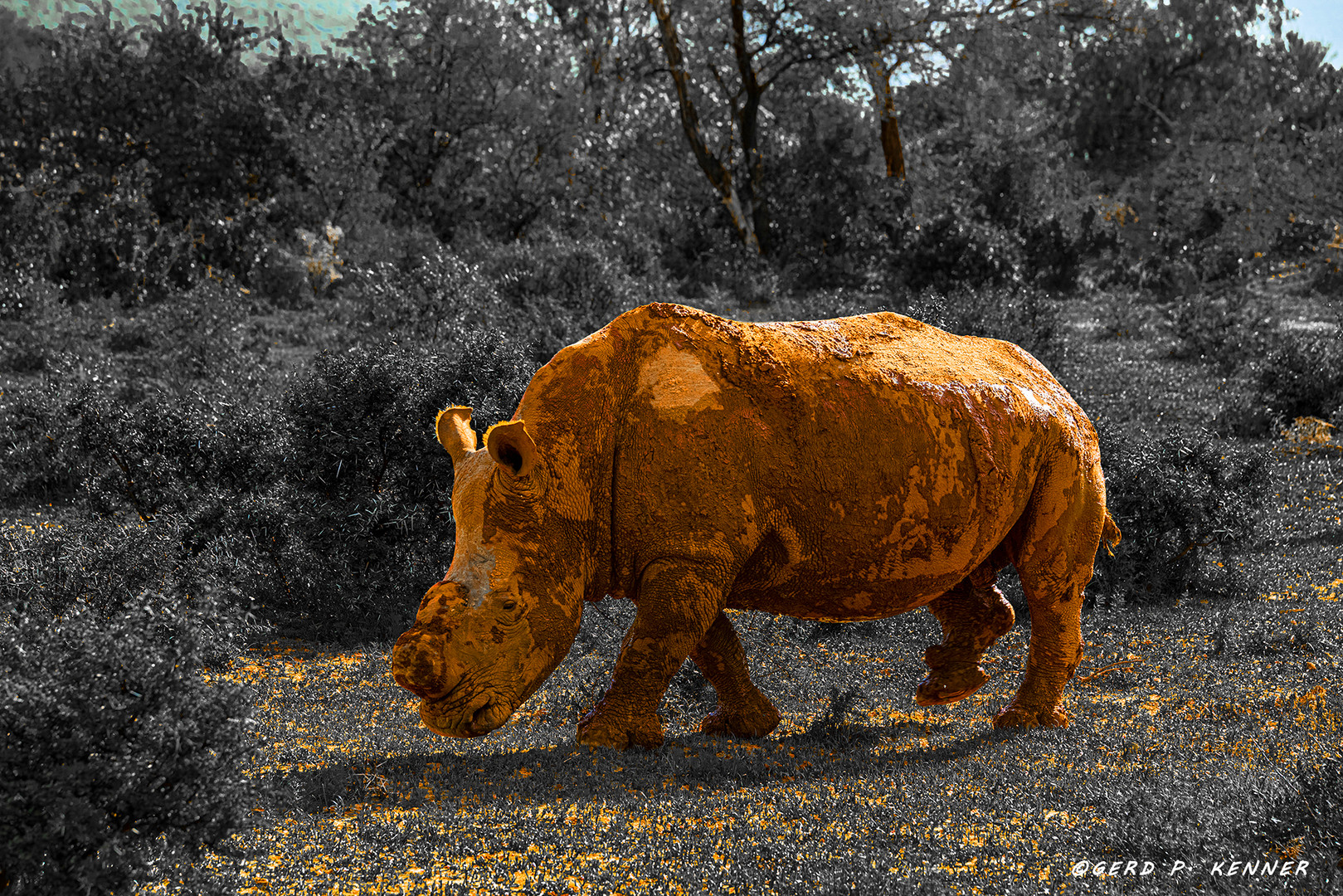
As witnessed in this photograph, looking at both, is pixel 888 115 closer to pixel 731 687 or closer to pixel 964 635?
pixel 964 635

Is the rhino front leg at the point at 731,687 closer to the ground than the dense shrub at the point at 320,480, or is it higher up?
closer to the ground

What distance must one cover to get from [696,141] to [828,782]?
828 inches

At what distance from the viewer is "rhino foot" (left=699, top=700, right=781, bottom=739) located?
606cm

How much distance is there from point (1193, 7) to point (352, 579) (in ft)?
138

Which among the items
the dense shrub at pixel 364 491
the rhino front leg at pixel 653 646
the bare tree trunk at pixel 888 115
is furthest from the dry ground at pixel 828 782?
the bare tree trunk at pixel 888 115

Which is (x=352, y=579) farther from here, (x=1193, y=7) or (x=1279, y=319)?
(x=1193, y=7)

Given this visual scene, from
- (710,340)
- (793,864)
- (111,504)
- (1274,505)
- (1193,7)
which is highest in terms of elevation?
(1193,7)

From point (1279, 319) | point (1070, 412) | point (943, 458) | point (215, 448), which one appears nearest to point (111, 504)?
point (215, 448)

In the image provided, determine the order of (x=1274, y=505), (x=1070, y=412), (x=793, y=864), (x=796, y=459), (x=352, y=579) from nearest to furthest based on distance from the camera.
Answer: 1. (x=793, y=864)
2. (x=796, y=459)
3. (x=1070, y=412)
4. (x=352, y=579)
5. (x=1274, y=505)

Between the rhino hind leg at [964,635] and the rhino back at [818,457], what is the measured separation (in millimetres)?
899

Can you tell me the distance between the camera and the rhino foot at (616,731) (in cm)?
525

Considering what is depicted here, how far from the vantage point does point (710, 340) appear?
546cm

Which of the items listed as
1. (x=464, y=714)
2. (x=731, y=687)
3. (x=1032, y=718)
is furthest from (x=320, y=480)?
(x=1032, y=718)

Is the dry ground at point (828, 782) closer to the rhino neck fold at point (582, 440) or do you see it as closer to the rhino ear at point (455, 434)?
the rhino neck fold at point (582, 440)
